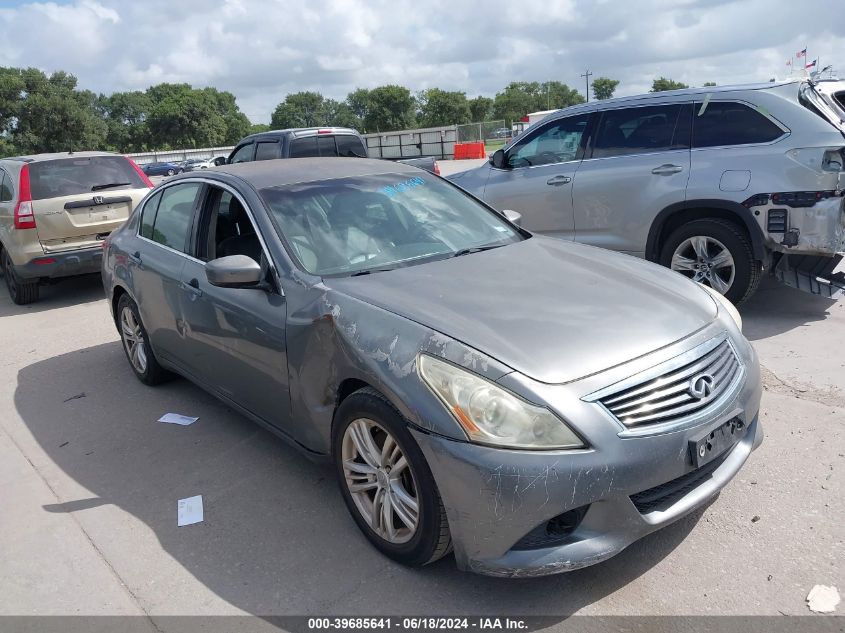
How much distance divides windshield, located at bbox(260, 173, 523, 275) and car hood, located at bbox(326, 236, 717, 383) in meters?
0.21

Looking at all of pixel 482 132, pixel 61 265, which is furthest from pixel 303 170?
pixel 482 132

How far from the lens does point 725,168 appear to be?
237 inches

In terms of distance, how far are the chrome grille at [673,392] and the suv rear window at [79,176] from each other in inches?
318

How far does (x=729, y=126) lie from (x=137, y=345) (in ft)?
16.9

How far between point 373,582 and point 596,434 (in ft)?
3.80

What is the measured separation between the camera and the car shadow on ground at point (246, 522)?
9.54 feet

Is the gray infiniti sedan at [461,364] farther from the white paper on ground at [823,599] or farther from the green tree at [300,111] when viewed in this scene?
the green tree at [300,111]

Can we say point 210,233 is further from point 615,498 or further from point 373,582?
point 615,498

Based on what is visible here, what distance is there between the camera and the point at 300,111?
477 feet

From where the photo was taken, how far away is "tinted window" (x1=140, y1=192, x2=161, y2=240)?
5.31 m

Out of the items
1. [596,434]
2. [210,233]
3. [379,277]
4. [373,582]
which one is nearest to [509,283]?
[379,277]

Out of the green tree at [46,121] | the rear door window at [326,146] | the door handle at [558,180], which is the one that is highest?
the green tree at [46,121]

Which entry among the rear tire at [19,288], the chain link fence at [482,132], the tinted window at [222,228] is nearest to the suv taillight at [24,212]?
the rear tire at [19,288]

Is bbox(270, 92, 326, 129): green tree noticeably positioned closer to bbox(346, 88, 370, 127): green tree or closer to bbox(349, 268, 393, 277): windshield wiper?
bbox(346, 88, 370, 127): green tree
